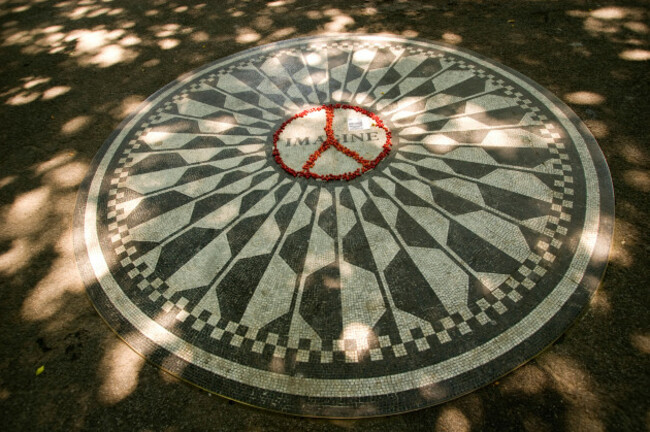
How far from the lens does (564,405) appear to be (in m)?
3.89

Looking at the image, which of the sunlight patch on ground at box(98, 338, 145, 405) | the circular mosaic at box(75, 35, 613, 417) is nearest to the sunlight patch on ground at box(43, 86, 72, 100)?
the circular mosaic at box(75, 35, 613, 417)

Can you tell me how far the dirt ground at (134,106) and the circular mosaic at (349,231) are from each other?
0.23m

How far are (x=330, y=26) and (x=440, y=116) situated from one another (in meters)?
4.56

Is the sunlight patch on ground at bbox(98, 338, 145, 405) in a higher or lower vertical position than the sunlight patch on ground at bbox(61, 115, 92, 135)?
lower

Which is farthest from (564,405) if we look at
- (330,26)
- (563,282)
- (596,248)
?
(330,26)

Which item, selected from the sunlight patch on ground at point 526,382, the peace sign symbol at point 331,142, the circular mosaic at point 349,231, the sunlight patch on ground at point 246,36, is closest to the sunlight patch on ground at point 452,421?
the circular mosaic at point 349,231

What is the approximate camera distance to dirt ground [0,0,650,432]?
4020 millimetres

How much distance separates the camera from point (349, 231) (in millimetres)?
5621

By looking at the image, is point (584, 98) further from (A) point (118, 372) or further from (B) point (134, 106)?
(B) point (134, 106)

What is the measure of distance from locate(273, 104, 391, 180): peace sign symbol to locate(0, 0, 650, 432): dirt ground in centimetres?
343

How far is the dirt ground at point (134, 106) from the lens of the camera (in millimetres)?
4020

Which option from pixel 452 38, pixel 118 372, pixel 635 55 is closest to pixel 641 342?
pixel 118 372

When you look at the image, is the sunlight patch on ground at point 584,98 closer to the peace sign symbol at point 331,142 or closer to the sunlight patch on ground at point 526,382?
the peace sign symbol at point 331,142

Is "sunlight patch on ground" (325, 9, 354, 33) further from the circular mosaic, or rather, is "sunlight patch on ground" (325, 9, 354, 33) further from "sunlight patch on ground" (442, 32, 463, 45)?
"sunlight patch on ground" (442, 32, 463, 45)
